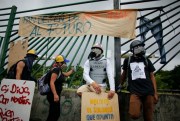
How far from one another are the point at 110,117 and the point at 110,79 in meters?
0.61

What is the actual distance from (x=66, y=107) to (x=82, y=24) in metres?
1.89

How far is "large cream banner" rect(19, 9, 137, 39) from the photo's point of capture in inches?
174

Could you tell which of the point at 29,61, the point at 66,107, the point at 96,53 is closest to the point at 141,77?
the point at 96,53

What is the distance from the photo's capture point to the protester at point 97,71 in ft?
11.5

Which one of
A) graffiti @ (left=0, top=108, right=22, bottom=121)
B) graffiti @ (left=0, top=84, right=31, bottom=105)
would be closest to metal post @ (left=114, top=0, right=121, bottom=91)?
graffiti @ (left=0, top=84, right=31, bottom=105)

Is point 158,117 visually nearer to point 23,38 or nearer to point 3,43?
point 23,38

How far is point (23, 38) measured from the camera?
5355 millimetres

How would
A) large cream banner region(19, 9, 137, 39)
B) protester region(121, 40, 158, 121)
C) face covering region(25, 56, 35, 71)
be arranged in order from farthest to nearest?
large cream banner region(19, 9, 137, 39)
face covering region(25, 56, 35, 71)
protester region(121, 40, 158, 121)

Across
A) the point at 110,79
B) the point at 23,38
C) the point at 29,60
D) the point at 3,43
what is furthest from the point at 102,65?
the point at 3,43

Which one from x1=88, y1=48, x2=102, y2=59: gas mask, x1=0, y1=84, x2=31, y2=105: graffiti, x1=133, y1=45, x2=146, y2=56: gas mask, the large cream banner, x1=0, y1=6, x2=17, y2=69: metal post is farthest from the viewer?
x1=0, y1=6, x2=17, y2=69: metal post

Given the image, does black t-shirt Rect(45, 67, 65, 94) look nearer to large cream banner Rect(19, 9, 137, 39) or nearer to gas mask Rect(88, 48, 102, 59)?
gas mask Rect(88, 48, 102, 59)

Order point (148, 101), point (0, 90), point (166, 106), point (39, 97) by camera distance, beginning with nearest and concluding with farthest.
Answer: point (148, 101) < point (166, 106) < point (0, 90) < point (39, 97)

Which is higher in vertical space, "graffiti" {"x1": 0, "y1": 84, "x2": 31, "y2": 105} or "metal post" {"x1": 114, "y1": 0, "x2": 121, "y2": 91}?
"metal post" {"x1": 114, "y1": 0, "x2": 121, "y2": 91}

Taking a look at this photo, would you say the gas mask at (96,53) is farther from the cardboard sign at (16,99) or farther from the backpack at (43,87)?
the cardboard sign at (16,99)
